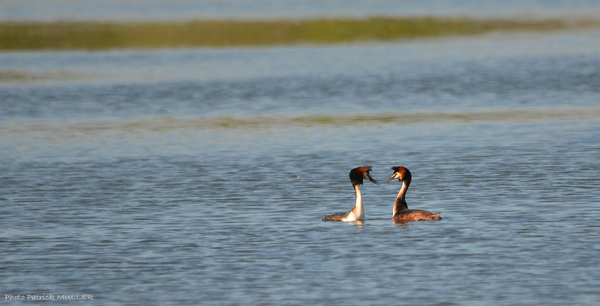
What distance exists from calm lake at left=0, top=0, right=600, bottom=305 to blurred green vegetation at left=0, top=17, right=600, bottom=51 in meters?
9.08

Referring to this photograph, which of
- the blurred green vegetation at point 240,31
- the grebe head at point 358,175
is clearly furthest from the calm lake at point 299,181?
the blurred green vegetation at point 240,31

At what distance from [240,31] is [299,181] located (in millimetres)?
34237

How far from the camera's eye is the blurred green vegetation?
4662cm

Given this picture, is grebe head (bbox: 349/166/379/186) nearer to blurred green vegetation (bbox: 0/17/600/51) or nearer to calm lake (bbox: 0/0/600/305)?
calm lake (bbox: 0/0/600/305)

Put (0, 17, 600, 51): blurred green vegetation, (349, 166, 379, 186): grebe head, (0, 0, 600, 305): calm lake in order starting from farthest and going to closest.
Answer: (0, 17, 600, 51): blurred green vegetation
(349, 166, 379, 186): grebe head
(0, 0, 600, 305): calm lake

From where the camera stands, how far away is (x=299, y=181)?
1733cm

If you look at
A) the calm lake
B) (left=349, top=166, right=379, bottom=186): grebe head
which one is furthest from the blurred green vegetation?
(left=349, top=166, right=379, bottom=186): grebe head

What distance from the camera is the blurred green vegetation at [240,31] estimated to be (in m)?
46.6

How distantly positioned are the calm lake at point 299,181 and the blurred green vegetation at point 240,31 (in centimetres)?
908

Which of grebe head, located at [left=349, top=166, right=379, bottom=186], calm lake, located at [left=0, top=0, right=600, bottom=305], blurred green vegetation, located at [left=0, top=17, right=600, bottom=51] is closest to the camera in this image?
calm lake, located at [left=0, top=0, right=600, bottom=305]

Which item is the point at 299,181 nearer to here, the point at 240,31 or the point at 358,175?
the point at 358,175

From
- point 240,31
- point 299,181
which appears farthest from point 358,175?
point 240,31

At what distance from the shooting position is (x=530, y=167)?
1788 cm

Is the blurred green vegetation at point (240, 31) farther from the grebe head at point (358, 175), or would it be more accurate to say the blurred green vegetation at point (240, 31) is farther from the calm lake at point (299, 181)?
the grebe head at point (358, 175)
